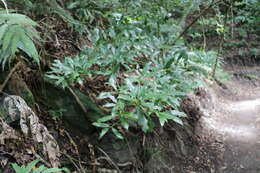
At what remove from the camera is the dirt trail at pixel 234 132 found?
4484 millimetres

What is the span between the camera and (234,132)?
18.1 feet

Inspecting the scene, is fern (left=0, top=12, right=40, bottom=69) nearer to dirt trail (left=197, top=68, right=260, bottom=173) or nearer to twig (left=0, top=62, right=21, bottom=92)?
twig (left=0, top=62, right=21, bottom=92)

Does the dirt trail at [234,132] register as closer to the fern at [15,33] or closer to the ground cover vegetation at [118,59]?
the ground cover vegetation at [118,59]

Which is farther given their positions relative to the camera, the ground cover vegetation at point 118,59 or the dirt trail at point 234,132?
the dirt trail at point 234,132

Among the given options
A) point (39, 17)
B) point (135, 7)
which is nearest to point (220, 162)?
point (135, 7)

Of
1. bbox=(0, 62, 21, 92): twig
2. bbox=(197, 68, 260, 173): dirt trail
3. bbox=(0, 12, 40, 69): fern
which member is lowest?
bbox=(197, 68, 260, 173): dirt trail

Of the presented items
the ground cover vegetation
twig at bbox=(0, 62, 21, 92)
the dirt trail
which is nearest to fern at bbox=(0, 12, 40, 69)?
the ground cover vegetation

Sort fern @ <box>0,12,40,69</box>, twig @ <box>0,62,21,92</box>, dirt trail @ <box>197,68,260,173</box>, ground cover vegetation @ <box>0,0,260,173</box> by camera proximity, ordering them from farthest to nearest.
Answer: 1. dirt trail @ <box>197,68,260,173</box>
2. twig @ <box>0,62,21,92</box>
3. ground cover vegetation @ <box>0,0,260,173</box>
4. fern @ <box>0,12,40,69</box>

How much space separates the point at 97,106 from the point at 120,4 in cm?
191

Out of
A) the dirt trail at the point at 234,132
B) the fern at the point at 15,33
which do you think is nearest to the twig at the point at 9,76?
the fern at the point at 15,33

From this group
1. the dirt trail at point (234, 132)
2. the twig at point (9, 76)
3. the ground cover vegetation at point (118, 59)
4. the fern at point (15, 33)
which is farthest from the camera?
the dirt trail at point (234, 132)

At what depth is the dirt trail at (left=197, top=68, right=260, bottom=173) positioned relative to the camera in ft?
14.7

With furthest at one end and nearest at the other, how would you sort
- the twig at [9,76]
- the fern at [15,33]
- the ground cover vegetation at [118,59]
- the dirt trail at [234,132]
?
the dirt trail at [234,132] → the twig at [9,76] → the ground cover vegetation at [118,59] → the fern at [15,33]

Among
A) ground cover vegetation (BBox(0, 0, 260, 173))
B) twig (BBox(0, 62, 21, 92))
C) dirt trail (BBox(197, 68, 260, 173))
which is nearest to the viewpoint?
ground cover vegetation (BBox(0, 0, 260, 173))
